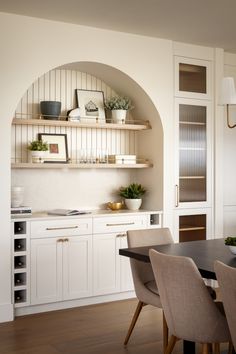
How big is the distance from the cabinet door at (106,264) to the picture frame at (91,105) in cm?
117

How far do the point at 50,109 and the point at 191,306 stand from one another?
8.67ft

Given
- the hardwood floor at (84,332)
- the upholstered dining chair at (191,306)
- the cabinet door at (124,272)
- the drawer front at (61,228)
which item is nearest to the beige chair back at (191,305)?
the upholstered dining chair at (191,306)

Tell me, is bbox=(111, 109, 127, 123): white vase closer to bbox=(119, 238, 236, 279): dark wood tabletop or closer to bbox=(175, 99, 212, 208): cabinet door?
bbox=(175, 99, 212, 208): cabinet door

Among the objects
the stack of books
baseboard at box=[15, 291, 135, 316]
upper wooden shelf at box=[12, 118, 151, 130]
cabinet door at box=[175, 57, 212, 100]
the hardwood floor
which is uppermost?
cabinet door at box=[175, 57, 212, 100]

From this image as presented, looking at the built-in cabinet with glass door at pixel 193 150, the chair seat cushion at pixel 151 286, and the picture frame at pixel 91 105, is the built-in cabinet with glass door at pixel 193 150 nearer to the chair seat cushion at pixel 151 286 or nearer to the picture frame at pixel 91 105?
the picture frame at pixel 91 105

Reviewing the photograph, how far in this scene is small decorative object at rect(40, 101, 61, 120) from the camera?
484 centimetres

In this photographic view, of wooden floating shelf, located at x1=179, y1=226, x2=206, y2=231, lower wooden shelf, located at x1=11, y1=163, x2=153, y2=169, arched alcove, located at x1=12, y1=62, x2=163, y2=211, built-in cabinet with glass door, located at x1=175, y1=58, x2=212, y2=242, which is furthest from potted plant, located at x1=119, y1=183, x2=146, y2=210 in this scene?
wooden floating shelf, located at x1=179, y1=226, x2=206, y2=231

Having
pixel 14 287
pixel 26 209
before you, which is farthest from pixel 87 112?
pixel 14 287

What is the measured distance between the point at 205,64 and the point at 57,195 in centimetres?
211

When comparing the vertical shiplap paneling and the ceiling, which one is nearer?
the ceiling

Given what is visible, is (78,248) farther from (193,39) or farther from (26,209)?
(193,39)

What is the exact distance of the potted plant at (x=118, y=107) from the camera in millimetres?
5258

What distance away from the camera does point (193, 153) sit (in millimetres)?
5496

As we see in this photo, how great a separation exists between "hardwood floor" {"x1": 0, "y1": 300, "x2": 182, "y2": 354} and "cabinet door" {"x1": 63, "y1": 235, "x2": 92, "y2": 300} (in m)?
0.16
